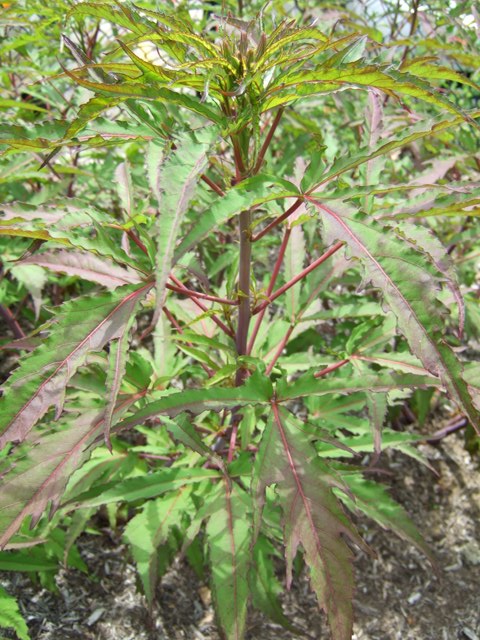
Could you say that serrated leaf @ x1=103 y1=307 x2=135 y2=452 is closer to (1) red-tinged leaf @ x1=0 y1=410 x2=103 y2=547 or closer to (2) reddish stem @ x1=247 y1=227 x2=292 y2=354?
(1) red-tinged leaf @ x1=0 y1=410 x2=103 y2=547

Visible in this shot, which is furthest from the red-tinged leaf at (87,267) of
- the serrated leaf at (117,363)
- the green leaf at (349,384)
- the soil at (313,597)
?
the soil at (313,597)

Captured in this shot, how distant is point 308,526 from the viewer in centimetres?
101

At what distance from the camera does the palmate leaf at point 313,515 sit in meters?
0.96

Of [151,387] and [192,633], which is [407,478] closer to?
[192,633]

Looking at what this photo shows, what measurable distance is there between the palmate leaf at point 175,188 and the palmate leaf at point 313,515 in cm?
45

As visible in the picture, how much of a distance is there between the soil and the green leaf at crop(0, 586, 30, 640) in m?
0.35

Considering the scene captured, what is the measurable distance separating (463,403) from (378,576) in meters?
1.24

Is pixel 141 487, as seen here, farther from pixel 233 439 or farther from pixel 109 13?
pixel 109 13

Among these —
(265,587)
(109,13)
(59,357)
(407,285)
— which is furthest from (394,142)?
(265,587)

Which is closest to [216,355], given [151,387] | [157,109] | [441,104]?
[151,387]

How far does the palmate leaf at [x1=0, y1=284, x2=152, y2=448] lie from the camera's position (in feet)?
2.93

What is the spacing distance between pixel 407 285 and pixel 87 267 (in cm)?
57

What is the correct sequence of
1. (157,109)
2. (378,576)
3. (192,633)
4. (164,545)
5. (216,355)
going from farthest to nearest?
(378,576)
(192,633)
(216,355)
(164,545)
(157,109)

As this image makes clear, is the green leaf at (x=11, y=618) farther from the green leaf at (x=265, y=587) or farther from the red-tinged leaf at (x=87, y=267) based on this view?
the red-tinged leaf at (x=87, y=267)
